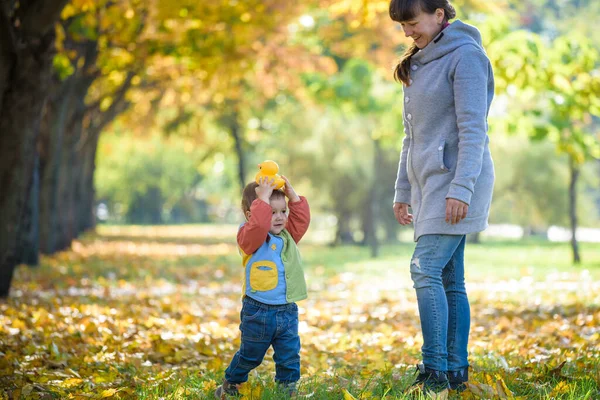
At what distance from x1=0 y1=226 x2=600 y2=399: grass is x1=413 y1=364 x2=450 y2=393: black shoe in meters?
0.11

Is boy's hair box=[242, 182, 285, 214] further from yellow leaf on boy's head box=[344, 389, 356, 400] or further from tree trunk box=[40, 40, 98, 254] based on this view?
tree trunk box=[40, 40, 98, 254]

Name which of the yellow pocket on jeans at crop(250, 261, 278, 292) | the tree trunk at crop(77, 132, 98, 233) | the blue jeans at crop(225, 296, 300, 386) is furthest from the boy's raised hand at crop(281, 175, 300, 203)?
the tree trunk at crop(77, 132, 98, 233)

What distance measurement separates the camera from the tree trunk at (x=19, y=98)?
28.0 feet

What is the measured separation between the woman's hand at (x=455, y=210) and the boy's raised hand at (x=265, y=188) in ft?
2.95

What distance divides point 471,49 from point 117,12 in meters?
10.1

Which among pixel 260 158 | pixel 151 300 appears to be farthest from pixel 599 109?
pixel 260 158

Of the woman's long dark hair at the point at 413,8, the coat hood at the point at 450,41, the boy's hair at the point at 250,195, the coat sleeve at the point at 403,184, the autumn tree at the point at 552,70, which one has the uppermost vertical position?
the autumn tree at the point at 552,70

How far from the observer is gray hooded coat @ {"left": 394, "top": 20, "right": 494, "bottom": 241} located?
4086 millimetres

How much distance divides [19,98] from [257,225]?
18.7ft

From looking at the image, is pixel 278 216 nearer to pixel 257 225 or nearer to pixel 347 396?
pixel 257 225

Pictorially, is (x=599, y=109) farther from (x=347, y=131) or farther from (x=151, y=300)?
(x=347, y=131)

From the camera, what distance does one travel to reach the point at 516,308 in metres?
9.37

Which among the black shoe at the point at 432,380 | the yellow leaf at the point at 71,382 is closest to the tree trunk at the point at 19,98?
the yellow leaf at the point at 71,382

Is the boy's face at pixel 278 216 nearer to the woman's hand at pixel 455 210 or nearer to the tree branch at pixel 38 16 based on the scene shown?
the woman's hand at pixel 455 210
